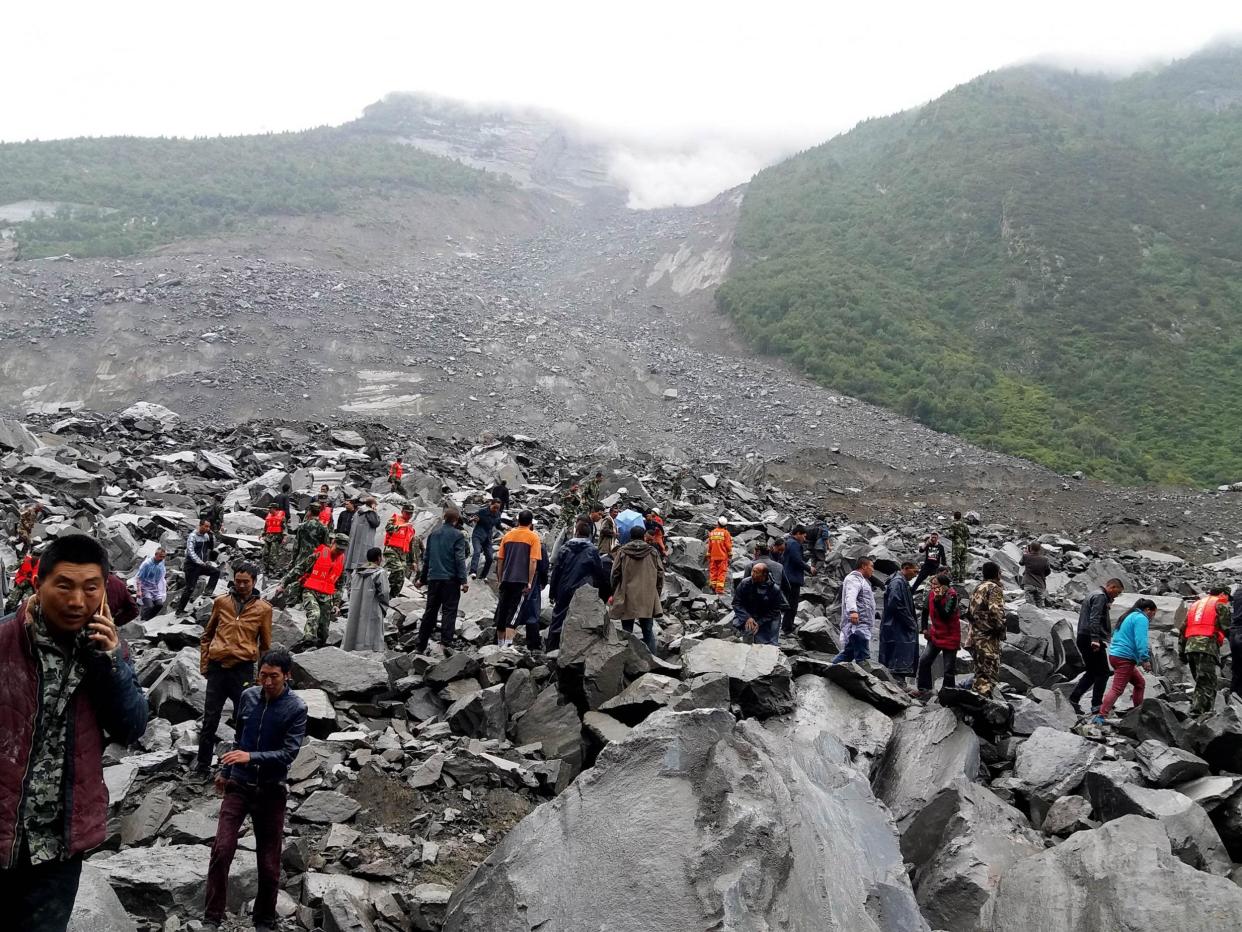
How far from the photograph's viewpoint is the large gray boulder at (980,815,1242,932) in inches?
169

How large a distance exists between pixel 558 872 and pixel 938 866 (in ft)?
7.83

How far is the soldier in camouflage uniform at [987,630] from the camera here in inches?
340

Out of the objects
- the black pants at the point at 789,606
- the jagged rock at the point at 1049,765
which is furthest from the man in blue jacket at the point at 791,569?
the jagged rock at the point at 1049,765

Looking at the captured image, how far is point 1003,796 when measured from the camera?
6.83 metres

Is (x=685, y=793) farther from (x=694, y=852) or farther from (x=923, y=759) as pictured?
(x=923, y=759)

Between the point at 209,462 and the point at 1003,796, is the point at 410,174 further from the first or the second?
the point at 1003,796

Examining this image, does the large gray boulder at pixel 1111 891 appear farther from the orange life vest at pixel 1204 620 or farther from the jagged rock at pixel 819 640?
the jagged rock at pixel 819 640

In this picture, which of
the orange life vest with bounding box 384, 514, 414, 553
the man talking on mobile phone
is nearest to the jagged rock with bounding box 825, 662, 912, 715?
the man talking on mobile phone

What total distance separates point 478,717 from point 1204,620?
711 cm

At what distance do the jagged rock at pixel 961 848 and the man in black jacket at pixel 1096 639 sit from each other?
419 centimetres

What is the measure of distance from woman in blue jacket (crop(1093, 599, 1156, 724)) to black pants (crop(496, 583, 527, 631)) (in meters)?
5.83

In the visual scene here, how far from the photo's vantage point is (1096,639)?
9539mm

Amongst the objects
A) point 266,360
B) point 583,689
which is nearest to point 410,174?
point 266,360

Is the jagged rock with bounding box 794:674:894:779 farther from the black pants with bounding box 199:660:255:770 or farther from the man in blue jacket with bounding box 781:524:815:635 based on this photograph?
the black pants with bounding box 199:660:255:770
